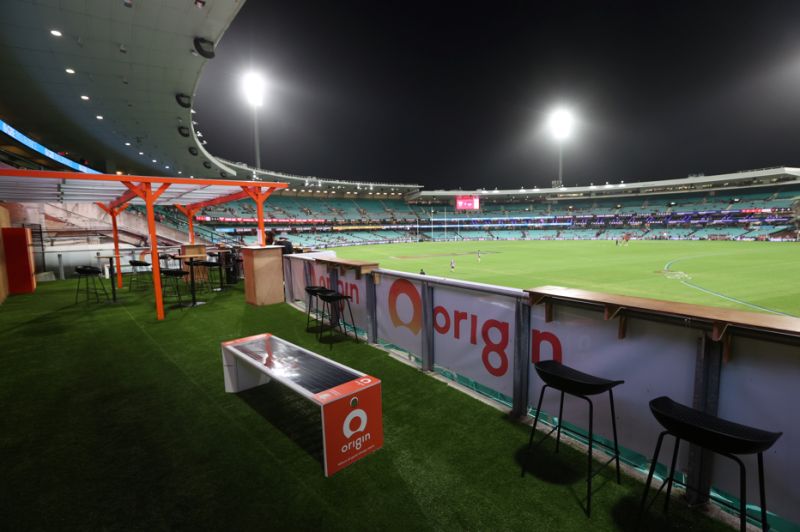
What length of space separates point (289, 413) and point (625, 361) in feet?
12.3

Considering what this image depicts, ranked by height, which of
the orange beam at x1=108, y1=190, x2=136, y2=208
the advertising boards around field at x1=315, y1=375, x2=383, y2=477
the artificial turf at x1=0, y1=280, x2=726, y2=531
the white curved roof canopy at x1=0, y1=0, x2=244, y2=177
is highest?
the white curved roof canopy at x1=0, y1=0, x2=244, y2=177

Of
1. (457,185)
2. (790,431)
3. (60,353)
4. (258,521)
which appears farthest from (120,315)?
(457,185)

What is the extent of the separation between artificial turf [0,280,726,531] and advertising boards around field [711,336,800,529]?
48 centimetres

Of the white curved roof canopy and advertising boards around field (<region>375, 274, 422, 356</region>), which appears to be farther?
the white curved roof canopy

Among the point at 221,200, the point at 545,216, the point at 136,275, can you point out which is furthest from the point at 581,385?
the point at 545,216

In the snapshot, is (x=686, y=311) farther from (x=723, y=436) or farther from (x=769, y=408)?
(x=723, y=436)

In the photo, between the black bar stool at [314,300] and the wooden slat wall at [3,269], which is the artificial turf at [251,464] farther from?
the wooden slat wall at [3,269]

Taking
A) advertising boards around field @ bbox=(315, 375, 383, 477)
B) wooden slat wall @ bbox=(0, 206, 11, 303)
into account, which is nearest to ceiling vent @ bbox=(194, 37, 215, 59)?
Result: wooden slat wall @ bbox=(0, 206, 11, 303)

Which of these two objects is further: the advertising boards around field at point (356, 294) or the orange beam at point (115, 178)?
the orange beam at point (115, 178)

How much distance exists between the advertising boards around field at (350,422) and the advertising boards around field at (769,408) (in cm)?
285

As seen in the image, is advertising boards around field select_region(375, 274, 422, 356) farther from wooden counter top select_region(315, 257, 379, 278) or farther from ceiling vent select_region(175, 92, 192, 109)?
ceiling vent select_region(175, 92, 192, 109)

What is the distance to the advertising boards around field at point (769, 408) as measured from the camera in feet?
7.86

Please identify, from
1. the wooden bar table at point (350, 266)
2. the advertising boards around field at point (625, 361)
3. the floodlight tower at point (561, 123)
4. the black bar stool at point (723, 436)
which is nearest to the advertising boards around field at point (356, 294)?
the wooden bar table at point (350, 266)

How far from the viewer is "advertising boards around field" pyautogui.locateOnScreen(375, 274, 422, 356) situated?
571cm
